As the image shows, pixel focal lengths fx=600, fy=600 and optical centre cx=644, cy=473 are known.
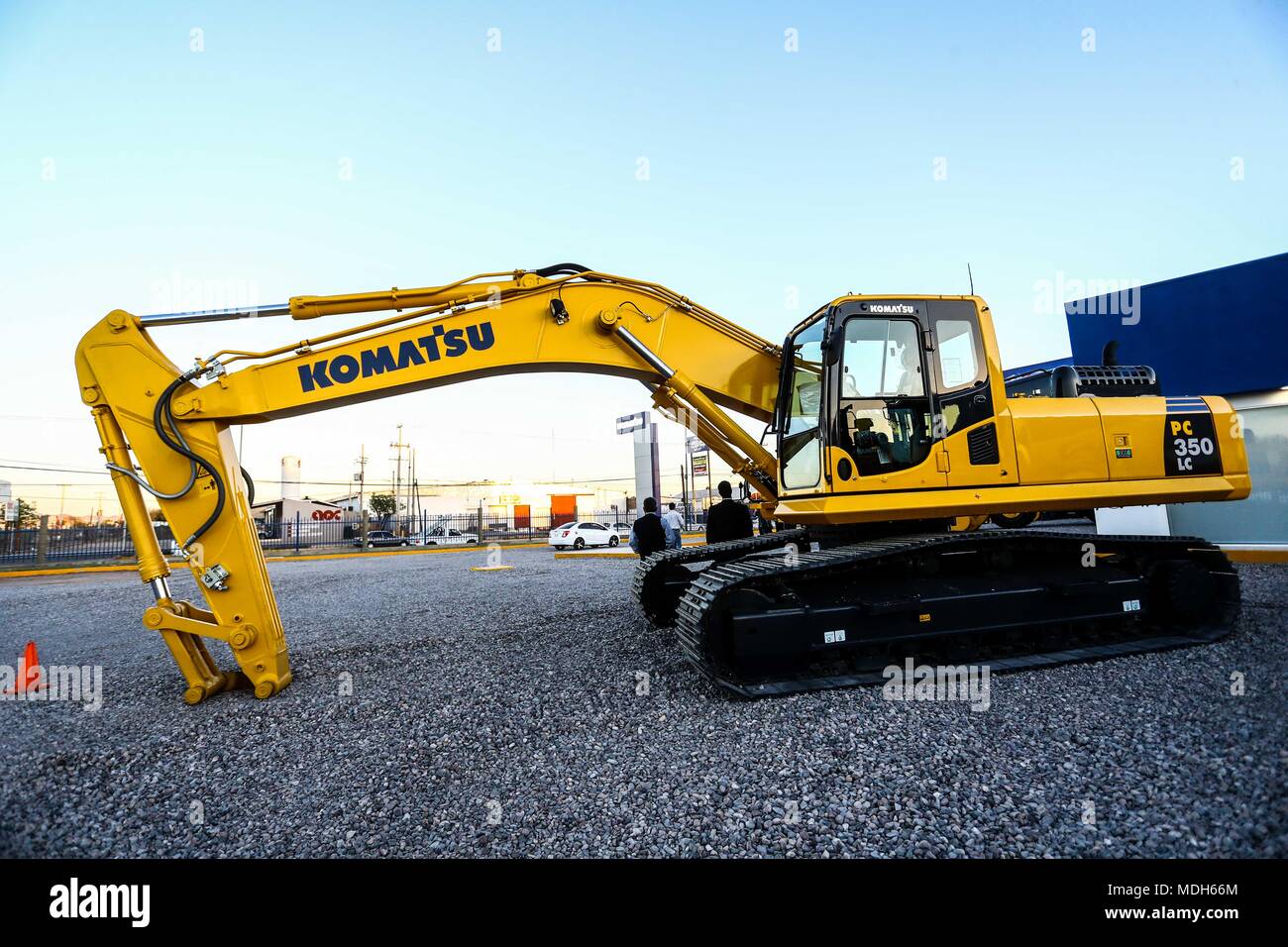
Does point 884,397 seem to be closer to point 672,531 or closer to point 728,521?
point 728,521

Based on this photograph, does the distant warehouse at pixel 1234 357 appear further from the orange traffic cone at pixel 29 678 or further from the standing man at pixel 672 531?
the orange traffic cone at pixel 29 678

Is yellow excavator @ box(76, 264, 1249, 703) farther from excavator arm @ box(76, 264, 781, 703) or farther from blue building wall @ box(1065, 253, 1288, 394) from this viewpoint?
blue building wall @ box(1065, 253, 1288, 394)

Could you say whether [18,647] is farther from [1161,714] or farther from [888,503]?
[1161,714]

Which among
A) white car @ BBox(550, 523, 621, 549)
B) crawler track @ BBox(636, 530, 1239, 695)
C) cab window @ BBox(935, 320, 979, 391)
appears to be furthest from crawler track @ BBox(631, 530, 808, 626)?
white car @ BBox(550, 523, 621, 549)

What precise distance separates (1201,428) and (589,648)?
623 centimetres

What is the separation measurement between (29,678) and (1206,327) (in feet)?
58.4

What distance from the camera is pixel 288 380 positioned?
5.12 meters

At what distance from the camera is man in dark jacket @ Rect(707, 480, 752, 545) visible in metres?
7.95

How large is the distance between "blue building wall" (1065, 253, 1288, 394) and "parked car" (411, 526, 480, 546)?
33.1 meters

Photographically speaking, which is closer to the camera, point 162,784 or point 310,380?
point 162,784

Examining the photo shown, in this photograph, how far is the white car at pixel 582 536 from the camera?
28.5 metres

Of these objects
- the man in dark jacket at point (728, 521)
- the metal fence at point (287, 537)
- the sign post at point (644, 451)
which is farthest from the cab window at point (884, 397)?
the sign post at point (644, 451)
